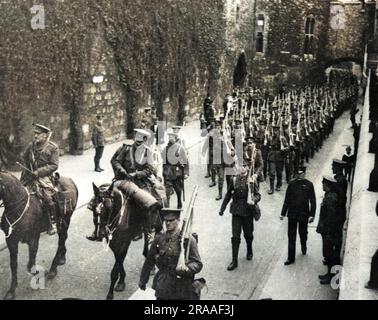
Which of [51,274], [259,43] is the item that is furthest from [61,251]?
[259,43]

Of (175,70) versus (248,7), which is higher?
(248,7)

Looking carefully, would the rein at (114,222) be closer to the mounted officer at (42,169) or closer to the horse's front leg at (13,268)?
the horse's front leg at (13,268)

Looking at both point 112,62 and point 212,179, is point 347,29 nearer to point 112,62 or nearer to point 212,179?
point 112,62

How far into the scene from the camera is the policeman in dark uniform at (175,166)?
34.3 feet

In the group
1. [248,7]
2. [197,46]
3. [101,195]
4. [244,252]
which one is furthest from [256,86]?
[101,195]

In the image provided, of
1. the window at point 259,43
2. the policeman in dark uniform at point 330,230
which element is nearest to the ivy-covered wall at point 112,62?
the window at point 259,43

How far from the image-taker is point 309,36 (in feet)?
97.5

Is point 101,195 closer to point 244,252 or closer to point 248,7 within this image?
point 244,252

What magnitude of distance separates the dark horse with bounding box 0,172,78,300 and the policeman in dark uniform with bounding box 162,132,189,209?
2.96 metres

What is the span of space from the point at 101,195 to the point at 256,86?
2334 centimetres

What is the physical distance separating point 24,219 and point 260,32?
24.4m

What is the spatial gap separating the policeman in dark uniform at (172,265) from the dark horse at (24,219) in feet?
7.48

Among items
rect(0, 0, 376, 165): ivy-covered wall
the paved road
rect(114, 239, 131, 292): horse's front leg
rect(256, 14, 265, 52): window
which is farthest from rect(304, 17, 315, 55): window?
rect(114, 239, 131, 292): horse's front leg

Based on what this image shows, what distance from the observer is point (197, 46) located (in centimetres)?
2209
